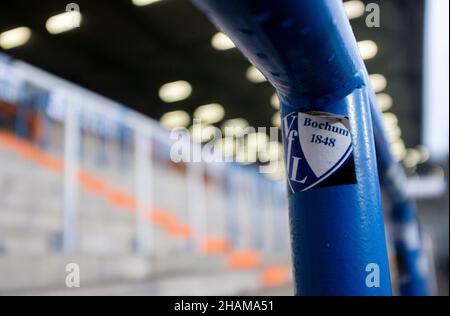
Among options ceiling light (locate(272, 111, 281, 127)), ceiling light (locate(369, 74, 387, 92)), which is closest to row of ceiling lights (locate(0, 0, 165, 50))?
ceiling light (locate(369, 74, 387, 92))

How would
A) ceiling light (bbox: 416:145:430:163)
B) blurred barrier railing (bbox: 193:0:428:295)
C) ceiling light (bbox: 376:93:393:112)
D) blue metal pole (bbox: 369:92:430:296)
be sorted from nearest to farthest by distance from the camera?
blurred barrier railing (bbox: 193:0:428:295) < blue metal pole (bbox: 369:92:430:296) < ceiling light (bbox: 376:93:393:112) < ceiling light (bbox: 416:145:430:163)

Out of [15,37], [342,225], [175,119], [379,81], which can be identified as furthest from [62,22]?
[342,225]

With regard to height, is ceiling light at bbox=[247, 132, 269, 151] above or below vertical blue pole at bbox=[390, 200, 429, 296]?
above

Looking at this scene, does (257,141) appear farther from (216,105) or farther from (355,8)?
(355,8)

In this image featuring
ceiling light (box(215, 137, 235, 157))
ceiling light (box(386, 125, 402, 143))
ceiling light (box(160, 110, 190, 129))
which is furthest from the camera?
ceiling light (box(215, 137, 235, 157))

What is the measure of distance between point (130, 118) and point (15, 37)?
3368mm

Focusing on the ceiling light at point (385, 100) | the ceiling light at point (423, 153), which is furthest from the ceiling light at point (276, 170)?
the ceiling light at point (385, 100)

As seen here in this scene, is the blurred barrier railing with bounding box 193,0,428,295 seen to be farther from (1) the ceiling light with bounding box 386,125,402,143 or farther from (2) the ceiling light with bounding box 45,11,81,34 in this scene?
(1) the ceiling light with bounding box 386,125,402,143

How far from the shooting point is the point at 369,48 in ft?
19.4

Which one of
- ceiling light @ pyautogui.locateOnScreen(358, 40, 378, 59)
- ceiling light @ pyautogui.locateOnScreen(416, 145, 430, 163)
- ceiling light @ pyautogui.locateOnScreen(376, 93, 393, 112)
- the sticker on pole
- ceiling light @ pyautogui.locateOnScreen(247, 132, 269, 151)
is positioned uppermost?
ceiling light @ pyautogui.locateOnScreen(416, 145, 430, 163)

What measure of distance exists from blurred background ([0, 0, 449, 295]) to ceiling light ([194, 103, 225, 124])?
4cm

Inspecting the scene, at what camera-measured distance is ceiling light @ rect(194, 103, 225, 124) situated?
8344 millimetres

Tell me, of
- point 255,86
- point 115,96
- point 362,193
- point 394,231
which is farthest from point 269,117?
point 362,193
